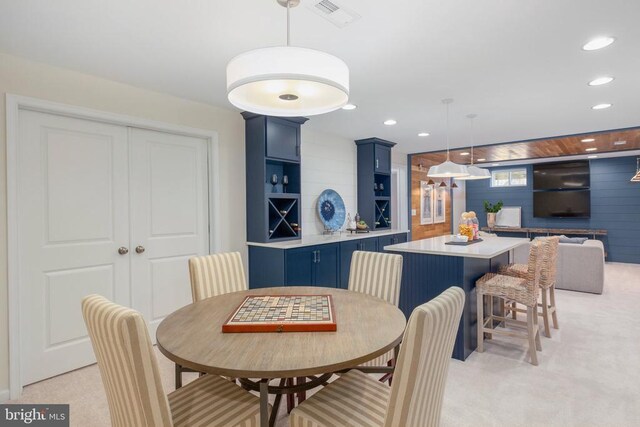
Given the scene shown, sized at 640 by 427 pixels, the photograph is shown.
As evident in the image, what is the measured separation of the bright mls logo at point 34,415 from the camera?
6.70 feet

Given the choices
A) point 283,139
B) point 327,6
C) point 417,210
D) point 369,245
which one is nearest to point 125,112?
point 283,139

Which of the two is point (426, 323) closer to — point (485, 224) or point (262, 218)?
point (262, 218)

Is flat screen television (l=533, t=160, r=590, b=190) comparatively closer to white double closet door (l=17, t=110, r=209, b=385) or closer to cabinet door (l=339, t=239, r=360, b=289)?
cabinet door (l=339, t=239, r=360, b=289)

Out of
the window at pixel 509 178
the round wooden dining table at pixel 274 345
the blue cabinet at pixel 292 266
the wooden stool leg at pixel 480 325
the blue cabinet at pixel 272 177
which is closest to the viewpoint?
the round wooden dining table at pixel 274 345

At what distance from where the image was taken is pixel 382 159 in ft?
18.1

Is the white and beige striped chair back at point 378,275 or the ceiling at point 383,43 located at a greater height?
the ceiling at point 383,43

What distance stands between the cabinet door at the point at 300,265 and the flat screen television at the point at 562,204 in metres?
7.27

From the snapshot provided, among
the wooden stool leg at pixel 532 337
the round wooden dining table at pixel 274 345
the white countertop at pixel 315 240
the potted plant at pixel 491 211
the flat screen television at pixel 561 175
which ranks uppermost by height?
the flat screen television at pixel 561 175

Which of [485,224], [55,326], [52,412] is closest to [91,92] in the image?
[55,326]

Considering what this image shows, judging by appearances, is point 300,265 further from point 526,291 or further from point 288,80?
point 288,80

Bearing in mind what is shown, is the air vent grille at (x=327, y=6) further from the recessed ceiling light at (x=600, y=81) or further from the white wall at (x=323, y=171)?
the white wall at (x=323, y=171)

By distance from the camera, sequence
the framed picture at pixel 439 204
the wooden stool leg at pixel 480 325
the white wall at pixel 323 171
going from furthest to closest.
Answer: the framed picture at pixel 439 204 → the white wall at pixel 323 171 → the wooden stool leg at pixel 480 325

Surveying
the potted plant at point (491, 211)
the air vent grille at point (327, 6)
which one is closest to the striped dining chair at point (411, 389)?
the air vent grille at point (327, 6)

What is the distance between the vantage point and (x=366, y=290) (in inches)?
98.3
